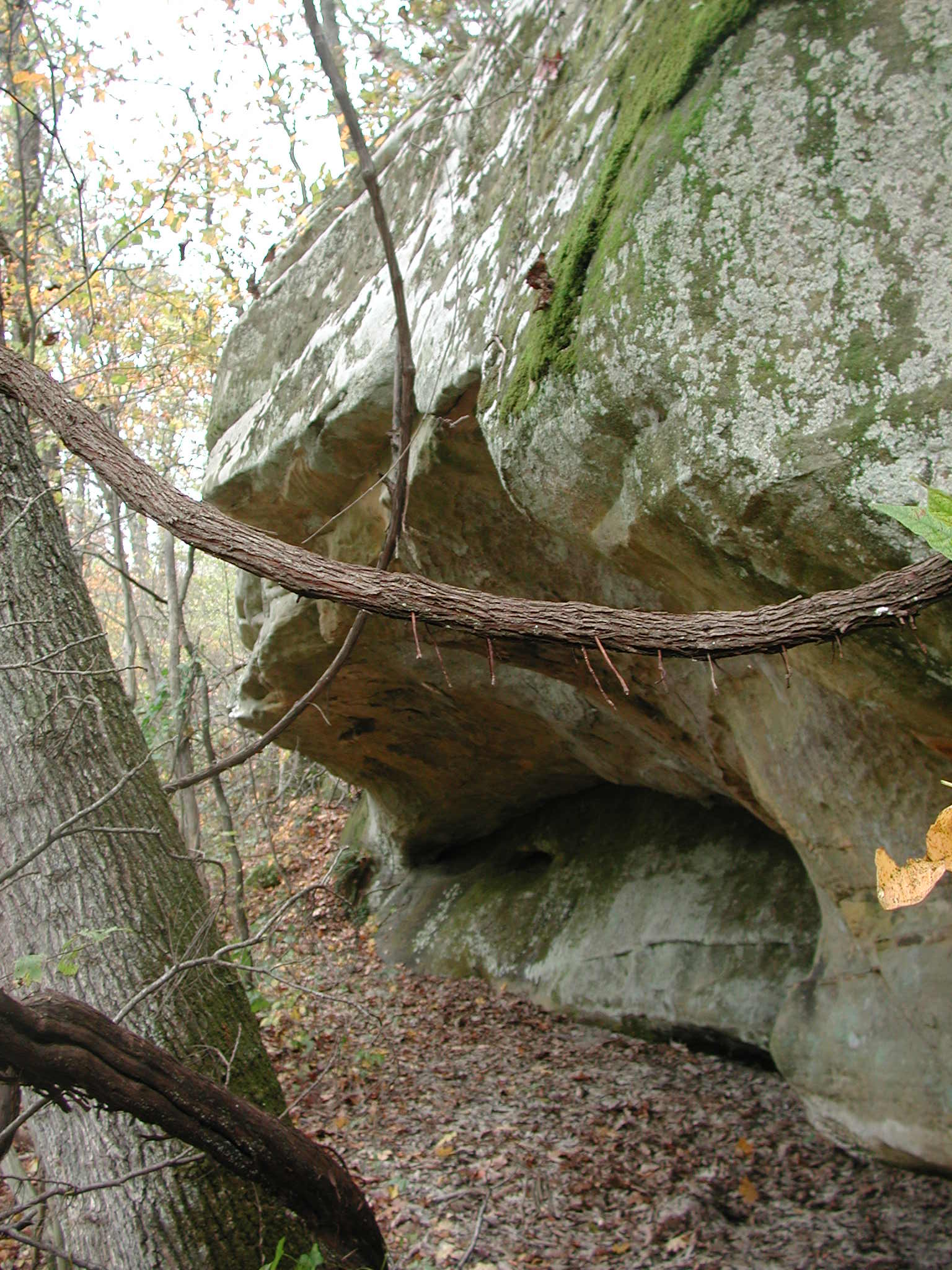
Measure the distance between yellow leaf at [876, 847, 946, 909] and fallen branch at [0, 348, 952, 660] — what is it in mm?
799

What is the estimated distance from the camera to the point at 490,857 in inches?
355

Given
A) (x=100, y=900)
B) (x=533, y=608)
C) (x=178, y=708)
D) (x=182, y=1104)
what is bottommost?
(x=182, y=1104)

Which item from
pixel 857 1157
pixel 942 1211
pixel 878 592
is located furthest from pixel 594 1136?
pixel 878 592

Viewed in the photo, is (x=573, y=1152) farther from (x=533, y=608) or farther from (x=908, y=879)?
(x=908, y=879)

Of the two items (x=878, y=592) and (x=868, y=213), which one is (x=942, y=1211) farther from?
(x=868, y=213)

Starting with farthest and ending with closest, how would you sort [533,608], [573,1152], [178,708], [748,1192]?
1. [178,708]
2. [573,1152]
3. [748,1192]
4. [533,608]

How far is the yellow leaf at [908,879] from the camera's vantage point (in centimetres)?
130

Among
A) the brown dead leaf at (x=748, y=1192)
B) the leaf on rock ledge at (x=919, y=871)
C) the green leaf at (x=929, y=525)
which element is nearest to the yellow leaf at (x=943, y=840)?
the leaf on rock ledge at (x=919, y=871)

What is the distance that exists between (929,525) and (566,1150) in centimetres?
428

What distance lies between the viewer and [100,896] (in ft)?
10.5

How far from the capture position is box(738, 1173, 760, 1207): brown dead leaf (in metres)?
4.25

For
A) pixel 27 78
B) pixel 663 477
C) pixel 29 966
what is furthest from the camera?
pixel 27 78

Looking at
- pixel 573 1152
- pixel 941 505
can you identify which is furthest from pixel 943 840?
pixel 573 1152

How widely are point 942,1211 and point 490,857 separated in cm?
549
